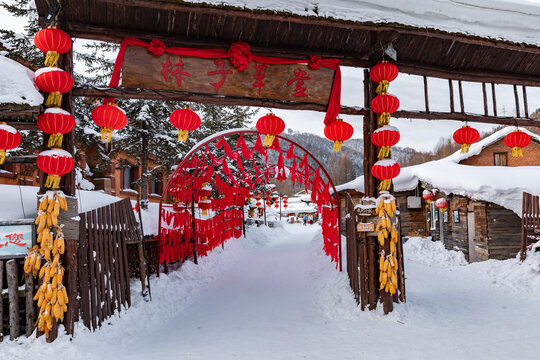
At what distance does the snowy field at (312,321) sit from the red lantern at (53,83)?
3.65 m

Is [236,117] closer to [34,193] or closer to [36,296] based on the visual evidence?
[34,193]

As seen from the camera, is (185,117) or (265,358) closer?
(265,358)

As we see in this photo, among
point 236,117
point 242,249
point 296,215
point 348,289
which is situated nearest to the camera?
point 348,289

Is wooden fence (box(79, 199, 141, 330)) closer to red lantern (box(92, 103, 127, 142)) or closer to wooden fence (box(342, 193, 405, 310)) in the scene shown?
red lantern (box(92, 103, 127, 142))

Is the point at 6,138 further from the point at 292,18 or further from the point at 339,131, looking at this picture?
the point at 339,131

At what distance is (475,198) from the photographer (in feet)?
47.8

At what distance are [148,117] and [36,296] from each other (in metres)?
9.02

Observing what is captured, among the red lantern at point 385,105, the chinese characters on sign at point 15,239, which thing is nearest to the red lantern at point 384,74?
the red lantern at point 385,105

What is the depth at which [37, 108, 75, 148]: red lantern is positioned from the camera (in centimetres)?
559

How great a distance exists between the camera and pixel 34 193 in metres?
6.99

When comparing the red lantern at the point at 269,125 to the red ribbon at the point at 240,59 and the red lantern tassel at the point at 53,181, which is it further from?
the red lantern tassel at the point at 53,181

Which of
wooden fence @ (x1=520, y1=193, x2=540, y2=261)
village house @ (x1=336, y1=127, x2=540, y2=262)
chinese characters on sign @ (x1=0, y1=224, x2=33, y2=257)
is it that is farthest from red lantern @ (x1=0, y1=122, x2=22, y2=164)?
village house @ (x1=336, y1=127, x2=540, y2=262)

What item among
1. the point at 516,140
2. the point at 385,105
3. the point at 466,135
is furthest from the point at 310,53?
the point at 516,140

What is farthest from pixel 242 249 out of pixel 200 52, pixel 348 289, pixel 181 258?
pixel 200 52
